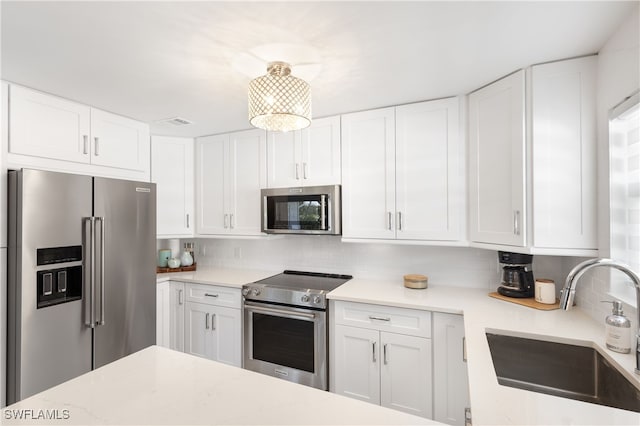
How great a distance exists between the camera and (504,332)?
1.47 metres

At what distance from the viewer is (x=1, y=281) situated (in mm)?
1732

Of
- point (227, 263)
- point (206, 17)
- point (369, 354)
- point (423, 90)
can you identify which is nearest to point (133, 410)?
point (206, 17)

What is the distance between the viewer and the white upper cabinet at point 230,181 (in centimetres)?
283

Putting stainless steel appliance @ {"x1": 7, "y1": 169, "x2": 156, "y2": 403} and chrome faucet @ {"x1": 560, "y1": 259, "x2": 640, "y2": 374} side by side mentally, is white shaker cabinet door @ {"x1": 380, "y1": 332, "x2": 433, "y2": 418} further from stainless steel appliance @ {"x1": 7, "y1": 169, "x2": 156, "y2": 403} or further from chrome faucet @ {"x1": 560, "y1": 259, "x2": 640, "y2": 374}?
stainless steel appliance @ {"x1": 7, "y1": 169, "x2": 156, "y2": 403}

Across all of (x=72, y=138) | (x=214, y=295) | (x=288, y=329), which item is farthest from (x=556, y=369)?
(x=72, y=138)

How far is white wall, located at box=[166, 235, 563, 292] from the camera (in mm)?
2307

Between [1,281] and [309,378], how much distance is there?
6.56 feet

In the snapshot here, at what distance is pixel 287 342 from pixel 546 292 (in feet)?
5.81

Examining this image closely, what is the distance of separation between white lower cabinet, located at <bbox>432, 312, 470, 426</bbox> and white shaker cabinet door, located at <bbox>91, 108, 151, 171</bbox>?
8.76ft

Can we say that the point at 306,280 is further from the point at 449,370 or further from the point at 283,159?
the point at 449,370

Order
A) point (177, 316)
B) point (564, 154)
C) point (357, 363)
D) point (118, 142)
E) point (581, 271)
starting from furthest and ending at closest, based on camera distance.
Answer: point (177, 316) → point (118, 142) → point (357, 363) → point (564, 154) → point (581, 271)

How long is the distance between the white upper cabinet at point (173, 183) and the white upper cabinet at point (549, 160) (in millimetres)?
2782

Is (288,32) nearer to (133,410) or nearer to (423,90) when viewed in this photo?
(423,90)

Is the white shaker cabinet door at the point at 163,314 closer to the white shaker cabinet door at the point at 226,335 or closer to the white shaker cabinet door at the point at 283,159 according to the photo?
the white shaker cabinet door at the point at 226,335
